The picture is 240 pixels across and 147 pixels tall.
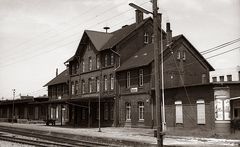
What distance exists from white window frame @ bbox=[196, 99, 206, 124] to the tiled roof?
782cm

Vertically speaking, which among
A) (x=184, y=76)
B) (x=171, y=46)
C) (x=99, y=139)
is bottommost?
(x=99, y=139)

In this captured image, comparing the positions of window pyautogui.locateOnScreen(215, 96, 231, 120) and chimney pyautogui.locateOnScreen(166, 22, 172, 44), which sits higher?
chimney pyautogui.locateOnScreen(166, 22, 172, 44)

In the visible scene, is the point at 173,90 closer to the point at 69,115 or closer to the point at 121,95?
the point at 121,95

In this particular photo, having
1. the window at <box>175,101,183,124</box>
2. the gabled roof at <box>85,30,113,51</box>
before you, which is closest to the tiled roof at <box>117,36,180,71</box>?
the gabled roof at <box>85,30,113,51</box>

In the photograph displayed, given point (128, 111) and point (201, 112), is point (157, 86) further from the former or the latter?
point (128, 111)

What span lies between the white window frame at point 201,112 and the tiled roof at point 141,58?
7.82m

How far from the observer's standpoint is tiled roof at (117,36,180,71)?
1480 inches

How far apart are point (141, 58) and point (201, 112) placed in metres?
11.1

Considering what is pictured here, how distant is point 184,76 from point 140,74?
18.0 feet

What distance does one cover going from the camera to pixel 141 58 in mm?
39531

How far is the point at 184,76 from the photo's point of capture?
40.0 meters

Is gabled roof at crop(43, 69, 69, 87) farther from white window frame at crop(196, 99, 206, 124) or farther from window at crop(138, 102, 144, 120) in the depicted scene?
white window frame at crop(196, 99, 206, 124)

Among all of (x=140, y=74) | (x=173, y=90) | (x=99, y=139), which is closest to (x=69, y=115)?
(x=140, y=74)

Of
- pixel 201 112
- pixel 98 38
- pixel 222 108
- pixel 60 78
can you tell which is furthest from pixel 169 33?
pixel 60 78
